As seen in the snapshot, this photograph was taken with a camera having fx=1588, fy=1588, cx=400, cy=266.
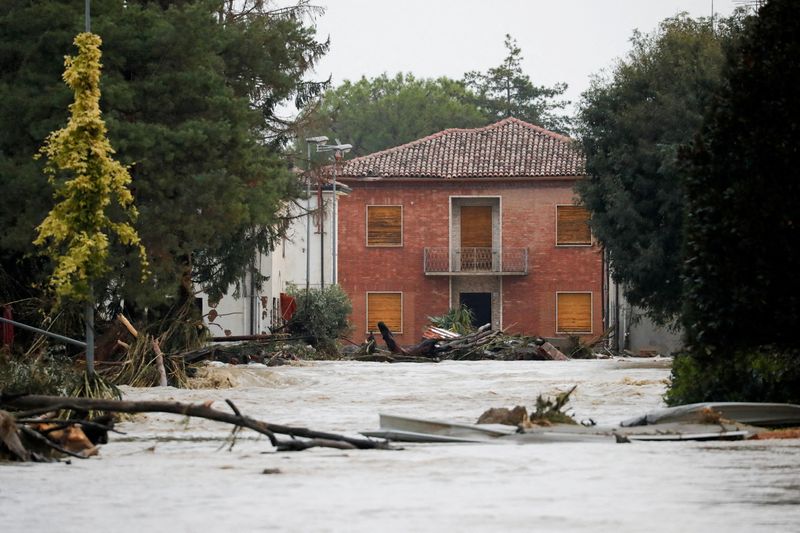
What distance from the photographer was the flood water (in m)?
10.0

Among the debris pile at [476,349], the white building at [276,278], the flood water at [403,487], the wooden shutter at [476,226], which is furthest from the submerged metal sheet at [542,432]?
the wooden shutter at [476,226]

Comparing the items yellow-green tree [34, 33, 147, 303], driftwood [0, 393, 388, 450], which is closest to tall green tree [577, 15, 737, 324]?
yellow-green tree [34, 33, 147, 303]

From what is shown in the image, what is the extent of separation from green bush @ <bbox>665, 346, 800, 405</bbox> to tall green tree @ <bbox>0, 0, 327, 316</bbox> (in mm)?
13066

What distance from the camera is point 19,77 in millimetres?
30094

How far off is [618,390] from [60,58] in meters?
12.1

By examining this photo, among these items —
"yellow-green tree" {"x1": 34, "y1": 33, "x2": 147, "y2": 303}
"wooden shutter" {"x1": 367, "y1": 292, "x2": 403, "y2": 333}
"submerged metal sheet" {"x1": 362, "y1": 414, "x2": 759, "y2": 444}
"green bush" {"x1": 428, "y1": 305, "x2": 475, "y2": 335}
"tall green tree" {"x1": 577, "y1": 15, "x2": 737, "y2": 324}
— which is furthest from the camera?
"wooden shutter" {"x1": 367, "y1": 292, "x2": 403, "y2": 333}

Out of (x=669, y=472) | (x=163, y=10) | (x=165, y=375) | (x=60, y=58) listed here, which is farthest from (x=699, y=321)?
(x=163, y=10)

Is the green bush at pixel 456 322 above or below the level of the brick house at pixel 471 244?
below

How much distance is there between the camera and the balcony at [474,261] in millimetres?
67688

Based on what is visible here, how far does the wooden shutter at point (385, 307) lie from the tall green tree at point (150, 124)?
34.2 metres

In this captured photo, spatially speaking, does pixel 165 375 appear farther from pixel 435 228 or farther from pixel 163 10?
pixel 435 228

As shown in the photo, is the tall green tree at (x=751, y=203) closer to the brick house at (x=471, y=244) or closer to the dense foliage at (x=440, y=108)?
the brick house at (x=471, y=244)

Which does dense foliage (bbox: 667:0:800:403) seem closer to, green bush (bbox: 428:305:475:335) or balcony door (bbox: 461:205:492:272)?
green bush (bbox: 428:305:475:335)

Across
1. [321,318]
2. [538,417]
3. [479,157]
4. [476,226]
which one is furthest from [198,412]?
[479,157]
